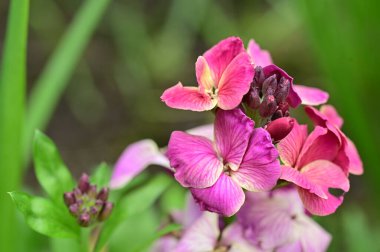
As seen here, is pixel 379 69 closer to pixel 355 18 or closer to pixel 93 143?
pixel 355 18

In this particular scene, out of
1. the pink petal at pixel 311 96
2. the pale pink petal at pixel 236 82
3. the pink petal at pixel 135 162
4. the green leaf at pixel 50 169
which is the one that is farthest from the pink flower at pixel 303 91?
the green leaf at pixel 50 169

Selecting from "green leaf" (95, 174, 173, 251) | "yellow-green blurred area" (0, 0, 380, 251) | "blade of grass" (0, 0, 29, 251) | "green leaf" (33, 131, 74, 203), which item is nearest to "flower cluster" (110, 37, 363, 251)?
"green leaf" (95, 174, 173, 251)

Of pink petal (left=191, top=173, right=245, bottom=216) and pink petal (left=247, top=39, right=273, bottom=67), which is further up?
pink petal (left=247, top=39, right=273, bottom=67)

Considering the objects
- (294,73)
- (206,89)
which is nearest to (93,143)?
(294,73)

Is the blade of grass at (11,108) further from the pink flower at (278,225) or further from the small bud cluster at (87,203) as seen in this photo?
the pink flower at (278,225)

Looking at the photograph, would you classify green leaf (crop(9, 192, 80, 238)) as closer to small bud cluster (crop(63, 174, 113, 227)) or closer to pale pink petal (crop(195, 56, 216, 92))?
small bud cluster (crop(63, 174, 113, 227))

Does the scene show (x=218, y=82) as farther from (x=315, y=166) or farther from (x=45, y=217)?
(x=45, y=217)
